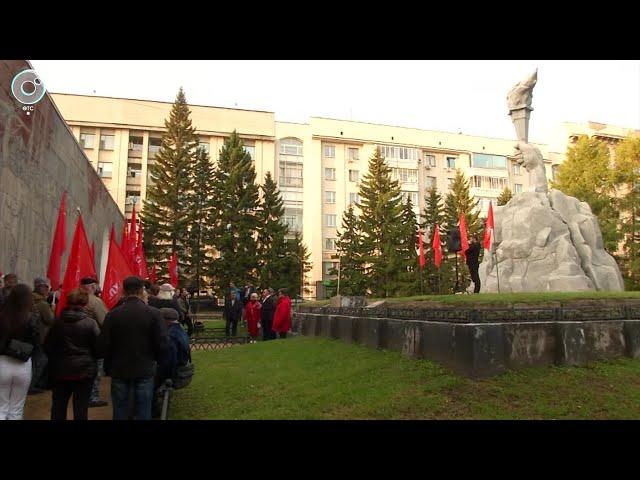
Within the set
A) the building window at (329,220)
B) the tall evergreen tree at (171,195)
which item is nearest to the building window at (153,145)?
the tall evergreen tree at (171,195)

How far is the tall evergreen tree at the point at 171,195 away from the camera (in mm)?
34625

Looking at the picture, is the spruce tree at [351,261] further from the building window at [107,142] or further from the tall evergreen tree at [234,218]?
the building window at [107,142]

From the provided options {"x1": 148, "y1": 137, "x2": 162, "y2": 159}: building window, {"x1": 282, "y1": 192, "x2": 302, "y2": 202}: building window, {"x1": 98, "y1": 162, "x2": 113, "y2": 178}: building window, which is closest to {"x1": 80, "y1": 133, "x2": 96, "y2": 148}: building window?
{"x1": 98, "y1": 162, "x2": 113, "y2": 178}: building window

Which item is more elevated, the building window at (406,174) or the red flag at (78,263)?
the building window at (406,174)

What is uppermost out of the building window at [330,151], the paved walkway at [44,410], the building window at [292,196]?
the building window at [330,151]

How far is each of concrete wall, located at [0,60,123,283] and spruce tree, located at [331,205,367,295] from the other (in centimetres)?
2413

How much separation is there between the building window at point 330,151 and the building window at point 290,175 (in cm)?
278

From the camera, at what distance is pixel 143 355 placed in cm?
479

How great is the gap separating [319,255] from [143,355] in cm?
4131

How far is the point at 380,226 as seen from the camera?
125ft

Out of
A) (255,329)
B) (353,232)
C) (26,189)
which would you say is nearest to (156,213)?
(353,232)

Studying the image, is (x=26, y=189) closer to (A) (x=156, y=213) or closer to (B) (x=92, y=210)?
(B) (x=92, y=210)

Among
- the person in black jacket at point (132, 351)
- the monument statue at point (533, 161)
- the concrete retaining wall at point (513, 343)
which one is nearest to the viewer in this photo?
the person in black jacket at point (132, 351)

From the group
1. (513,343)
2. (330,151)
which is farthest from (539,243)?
(330,151)
